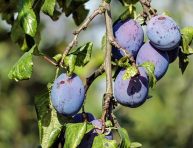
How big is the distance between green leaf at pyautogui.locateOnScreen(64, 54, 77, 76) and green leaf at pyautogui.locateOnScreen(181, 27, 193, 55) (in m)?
0.30

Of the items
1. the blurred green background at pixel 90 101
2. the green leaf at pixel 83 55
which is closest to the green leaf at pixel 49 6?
the green leaf at pixel 83 55

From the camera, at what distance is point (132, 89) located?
1.40m

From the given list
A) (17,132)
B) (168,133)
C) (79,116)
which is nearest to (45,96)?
(79,116)

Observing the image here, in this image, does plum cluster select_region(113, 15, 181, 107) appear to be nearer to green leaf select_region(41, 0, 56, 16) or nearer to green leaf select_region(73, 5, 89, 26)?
green leaf select_region(41, 0, 56, 16)

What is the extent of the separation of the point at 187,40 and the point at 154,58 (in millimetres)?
112

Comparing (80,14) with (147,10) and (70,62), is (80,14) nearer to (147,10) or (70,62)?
(147,10)

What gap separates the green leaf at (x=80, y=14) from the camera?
1974 mm

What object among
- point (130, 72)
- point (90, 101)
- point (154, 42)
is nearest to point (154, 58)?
point (154, 42)

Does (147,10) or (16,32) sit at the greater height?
(147,10)

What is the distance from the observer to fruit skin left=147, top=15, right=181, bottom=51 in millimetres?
1469

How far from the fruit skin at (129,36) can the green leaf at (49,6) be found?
6.5 inches

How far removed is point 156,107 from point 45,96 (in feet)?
12.3

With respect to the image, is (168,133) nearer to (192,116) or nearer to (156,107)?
(192,116)

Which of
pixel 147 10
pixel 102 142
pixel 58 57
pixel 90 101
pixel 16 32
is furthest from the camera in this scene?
pixel 90 101
